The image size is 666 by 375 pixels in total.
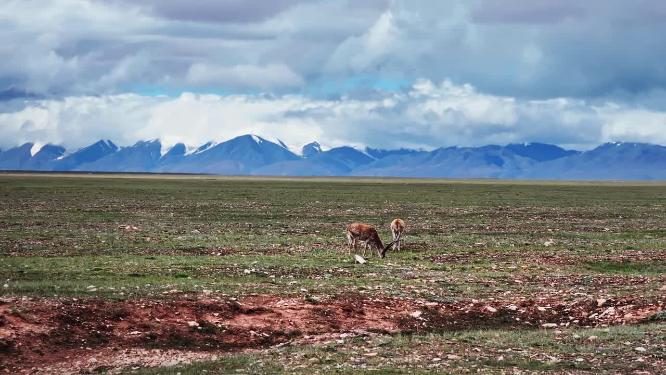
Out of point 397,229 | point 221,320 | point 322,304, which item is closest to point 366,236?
point 397,229

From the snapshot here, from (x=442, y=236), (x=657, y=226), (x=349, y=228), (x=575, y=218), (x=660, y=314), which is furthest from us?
(x=575, y=218)

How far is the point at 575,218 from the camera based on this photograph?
58.9 meters

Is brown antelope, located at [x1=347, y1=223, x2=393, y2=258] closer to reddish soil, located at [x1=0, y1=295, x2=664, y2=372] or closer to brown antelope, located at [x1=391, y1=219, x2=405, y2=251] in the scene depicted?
brown antelope, located at [x1=391, y1=219, x2=405, y2=251]

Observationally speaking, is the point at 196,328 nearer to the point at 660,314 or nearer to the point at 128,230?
the point at 660,314

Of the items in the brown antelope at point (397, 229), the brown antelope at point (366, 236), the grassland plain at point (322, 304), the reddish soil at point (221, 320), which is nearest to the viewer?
the grassland plain at point (322, 304)

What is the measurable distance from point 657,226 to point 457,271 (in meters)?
27.0

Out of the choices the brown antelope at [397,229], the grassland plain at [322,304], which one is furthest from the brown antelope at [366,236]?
the brown antelope at [397,229]

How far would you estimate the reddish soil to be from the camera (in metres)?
17.4

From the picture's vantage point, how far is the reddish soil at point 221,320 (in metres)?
17.4

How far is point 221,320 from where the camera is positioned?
19.8 metres

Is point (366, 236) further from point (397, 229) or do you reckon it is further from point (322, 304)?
point (322, 304)

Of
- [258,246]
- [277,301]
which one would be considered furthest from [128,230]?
[277,301]

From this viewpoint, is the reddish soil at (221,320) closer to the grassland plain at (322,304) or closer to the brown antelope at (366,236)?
the grassland plain at (322,304)

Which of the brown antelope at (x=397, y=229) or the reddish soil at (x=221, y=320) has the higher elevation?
the brown antelope at (x=397, y=229)
